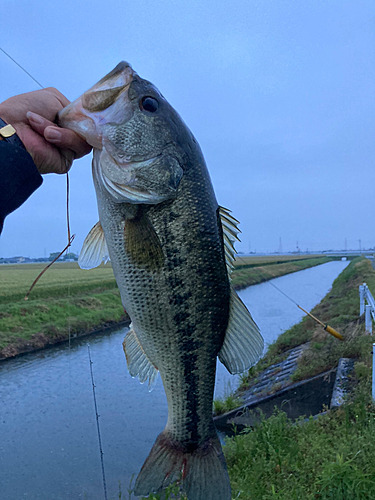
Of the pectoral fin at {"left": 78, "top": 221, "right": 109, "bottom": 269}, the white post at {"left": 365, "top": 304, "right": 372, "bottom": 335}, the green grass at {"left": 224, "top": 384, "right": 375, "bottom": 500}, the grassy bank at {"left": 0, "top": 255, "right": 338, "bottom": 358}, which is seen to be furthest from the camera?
the grassy bank at {"left": 0, "top": 255, "right": 338, "bottom": 358}

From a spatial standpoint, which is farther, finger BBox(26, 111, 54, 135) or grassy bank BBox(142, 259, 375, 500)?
grassy bank BBox(142, 259, 375, 500)

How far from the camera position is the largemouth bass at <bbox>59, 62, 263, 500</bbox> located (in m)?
2.26

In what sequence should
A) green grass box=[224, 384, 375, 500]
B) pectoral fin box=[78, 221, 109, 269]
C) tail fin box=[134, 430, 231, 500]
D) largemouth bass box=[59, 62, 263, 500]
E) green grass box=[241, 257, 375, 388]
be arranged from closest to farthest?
largemouth bass box=[59, 62, 263, 500] → tail fin box=[134, 430, 231, 500] → pectoral fin box=[78, 221, 109, 269] → green grass box=[224, 384, 375, 500] → green grass box=[241, 257, 375, 388]

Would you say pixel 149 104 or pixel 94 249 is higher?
pixel 149 104

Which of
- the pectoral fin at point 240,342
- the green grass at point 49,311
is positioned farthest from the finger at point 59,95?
the green grass at point 49,311

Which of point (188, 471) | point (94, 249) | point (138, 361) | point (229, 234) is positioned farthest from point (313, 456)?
point (94, 249)

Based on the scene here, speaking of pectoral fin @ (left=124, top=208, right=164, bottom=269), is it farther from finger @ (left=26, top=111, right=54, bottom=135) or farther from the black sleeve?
finger @ (left=26, top=111, right=54, bottom=135)

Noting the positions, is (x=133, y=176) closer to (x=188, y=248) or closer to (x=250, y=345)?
(x=188, y=248)

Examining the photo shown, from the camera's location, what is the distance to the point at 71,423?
32.1 ft

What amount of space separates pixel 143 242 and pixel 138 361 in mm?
812

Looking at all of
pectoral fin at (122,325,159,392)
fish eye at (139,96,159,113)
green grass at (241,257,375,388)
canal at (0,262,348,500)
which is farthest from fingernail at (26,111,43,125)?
green grass at (241,257,375,388)

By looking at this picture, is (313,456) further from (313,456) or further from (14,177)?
(14,177)

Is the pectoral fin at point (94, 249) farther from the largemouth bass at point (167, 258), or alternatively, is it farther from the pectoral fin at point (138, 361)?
the pectoral fin at point (138, 361)

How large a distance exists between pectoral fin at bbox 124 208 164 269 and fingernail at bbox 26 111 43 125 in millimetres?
694
